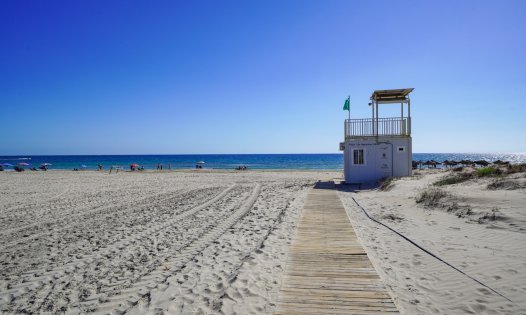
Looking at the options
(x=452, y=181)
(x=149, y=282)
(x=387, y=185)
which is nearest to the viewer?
(x=149, y=282)

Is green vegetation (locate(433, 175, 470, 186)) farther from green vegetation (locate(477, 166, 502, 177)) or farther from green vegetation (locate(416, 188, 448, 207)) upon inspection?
green vegetation (locate(416, 188, 448, 207))

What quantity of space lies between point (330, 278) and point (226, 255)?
2.44 metres

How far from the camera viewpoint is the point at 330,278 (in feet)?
16.1

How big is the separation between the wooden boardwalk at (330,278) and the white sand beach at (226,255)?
0.73 feet

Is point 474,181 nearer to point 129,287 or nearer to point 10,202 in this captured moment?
point 129,287

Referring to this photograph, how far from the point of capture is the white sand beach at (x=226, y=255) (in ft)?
14.5

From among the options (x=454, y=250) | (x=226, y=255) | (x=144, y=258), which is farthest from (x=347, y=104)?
(x=144, y=258)

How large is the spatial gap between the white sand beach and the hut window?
721 cm

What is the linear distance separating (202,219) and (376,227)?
18.2 feet

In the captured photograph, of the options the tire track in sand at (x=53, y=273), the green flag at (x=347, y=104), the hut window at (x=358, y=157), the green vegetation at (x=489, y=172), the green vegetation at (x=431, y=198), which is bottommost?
the tire track in sand at (x=53, y=273)

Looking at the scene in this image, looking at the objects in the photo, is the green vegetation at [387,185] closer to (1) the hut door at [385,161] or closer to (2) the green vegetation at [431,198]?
(1) the hut door at [385,161]

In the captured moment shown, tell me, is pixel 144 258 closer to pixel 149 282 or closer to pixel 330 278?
pixel 149 282

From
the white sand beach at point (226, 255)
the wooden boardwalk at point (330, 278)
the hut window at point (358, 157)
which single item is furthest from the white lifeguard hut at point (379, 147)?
the wooden boardwalk at point (330, 278)

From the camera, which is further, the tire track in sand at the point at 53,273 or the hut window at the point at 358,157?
the hut window at the point at 358,157
